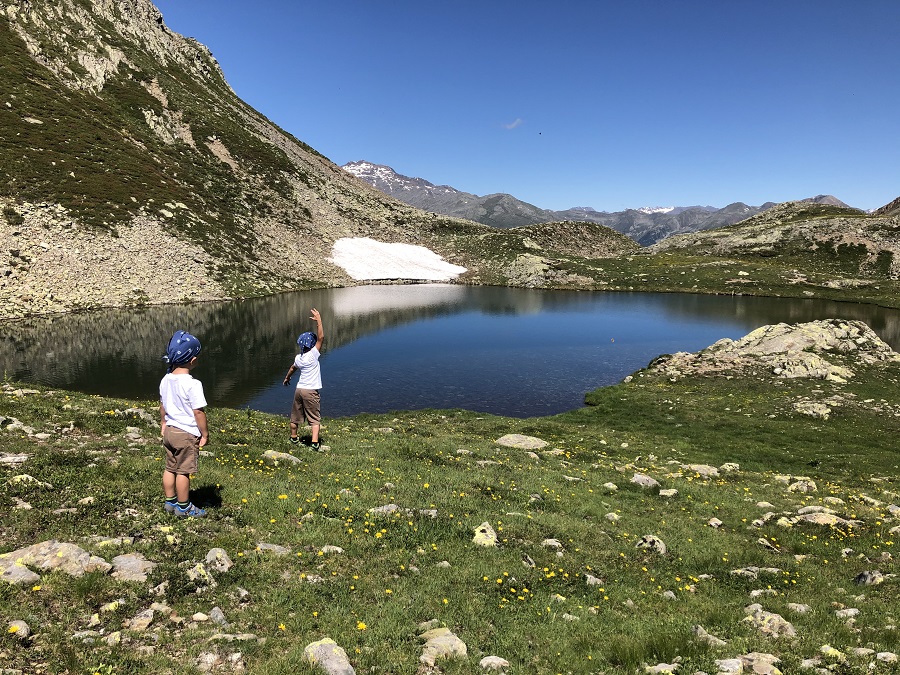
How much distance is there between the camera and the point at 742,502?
1839 centimetres

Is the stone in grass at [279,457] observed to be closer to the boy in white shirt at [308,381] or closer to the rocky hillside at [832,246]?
the boy in white shirt at [308,381]

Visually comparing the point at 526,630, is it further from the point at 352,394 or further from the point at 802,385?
the point at 802,385

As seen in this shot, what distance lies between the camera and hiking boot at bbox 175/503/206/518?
444 inches

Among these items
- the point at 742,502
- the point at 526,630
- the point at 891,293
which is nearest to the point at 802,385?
the point at 742,502

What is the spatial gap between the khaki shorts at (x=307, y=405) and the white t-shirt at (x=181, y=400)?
710cm

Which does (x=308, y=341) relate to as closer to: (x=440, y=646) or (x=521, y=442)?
(x=440, y=646)

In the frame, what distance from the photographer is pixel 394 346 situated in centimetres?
5997

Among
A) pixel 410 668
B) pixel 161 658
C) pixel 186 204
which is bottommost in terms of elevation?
pixel 410 668

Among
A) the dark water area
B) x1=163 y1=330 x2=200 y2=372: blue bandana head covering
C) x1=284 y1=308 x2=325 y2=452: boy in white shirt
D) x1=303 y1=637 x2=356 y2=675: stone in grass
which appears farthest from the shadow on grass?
the dark water area

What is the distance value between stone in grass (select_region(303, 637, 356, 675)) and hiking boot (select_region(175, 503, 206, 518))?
5.46 meters

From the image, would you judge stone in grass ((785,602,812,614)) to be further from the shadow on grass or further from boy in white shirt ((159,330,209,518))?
the shadow on grass

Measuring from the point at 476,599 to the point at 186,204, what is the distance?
12103 cm

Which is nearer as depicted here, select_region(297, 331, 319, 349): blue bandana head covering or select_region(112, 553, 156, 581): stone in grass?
select_region(112, 553, 156, 581): stone in grass

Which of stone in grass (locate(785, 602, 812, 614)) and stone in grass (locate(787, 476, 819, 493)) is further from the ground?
stone in grass (locate(785, 602, 812, 614))
